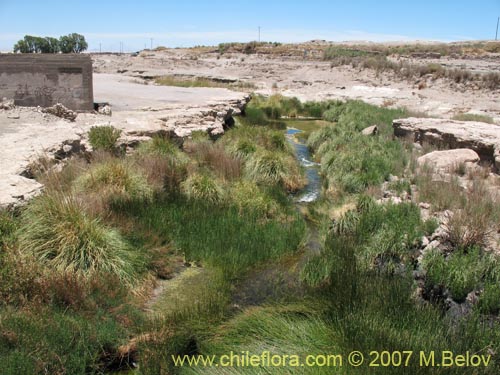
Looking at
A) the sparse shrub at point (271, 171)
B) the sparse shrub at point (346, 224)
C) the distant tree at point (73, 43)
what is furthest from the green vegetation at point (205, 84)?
the distant tree at point (73, 43)

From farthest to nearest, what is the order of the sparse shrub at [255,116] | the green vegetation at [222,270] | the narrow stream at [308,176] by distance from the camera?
the sparse shrub at [255,116]
the narrow stream at [308,176]
the green vegetation at [222,270]

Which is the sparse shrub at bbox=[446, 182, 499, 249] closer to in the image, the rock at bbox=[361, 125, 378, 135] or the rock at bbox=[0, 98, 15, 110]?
the rock at bbox=[361, 125, 378, 135]

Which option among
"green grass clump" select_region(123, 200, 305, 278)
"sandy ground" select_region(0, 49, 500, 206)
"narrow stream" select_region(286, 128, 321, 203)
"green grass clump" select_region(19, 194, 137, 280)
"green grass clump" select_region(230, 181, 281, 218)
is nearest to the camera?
"green grass clump" select_region(19, 194, 137, 280)

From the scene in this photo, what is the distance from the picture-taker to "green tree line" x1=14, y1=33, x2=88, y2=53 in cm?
6975

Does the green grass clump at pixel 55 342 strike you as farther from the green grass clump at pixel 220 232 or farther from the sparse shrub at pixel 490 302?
the sparse shrub at pixel 490 302

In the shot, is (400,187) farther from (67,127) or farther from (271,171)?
(67,127)

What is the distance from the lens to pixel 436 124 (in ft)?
49.2

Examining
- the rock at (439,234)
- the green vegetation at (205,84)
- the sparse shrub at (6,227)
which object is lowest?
the rock at (439,234)

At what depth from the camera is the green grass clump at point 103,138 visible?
10690 millimetres

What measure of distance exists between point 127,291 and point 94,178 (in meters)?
3.08

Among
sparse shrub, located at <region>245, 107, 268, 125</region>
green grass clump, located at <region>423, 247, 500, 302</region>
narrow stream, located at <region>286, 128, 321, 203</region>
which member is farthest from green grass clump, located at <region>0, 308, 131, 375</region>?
sparse shrub, located at <region>245, 107, 268, 125</region>

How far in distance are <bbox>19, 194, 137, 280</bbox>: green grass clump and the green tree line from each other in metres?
70.5

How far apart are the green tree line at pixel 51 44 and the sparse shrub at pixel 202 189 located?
68478 millimetres

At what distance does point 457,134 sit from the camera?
13180mm
